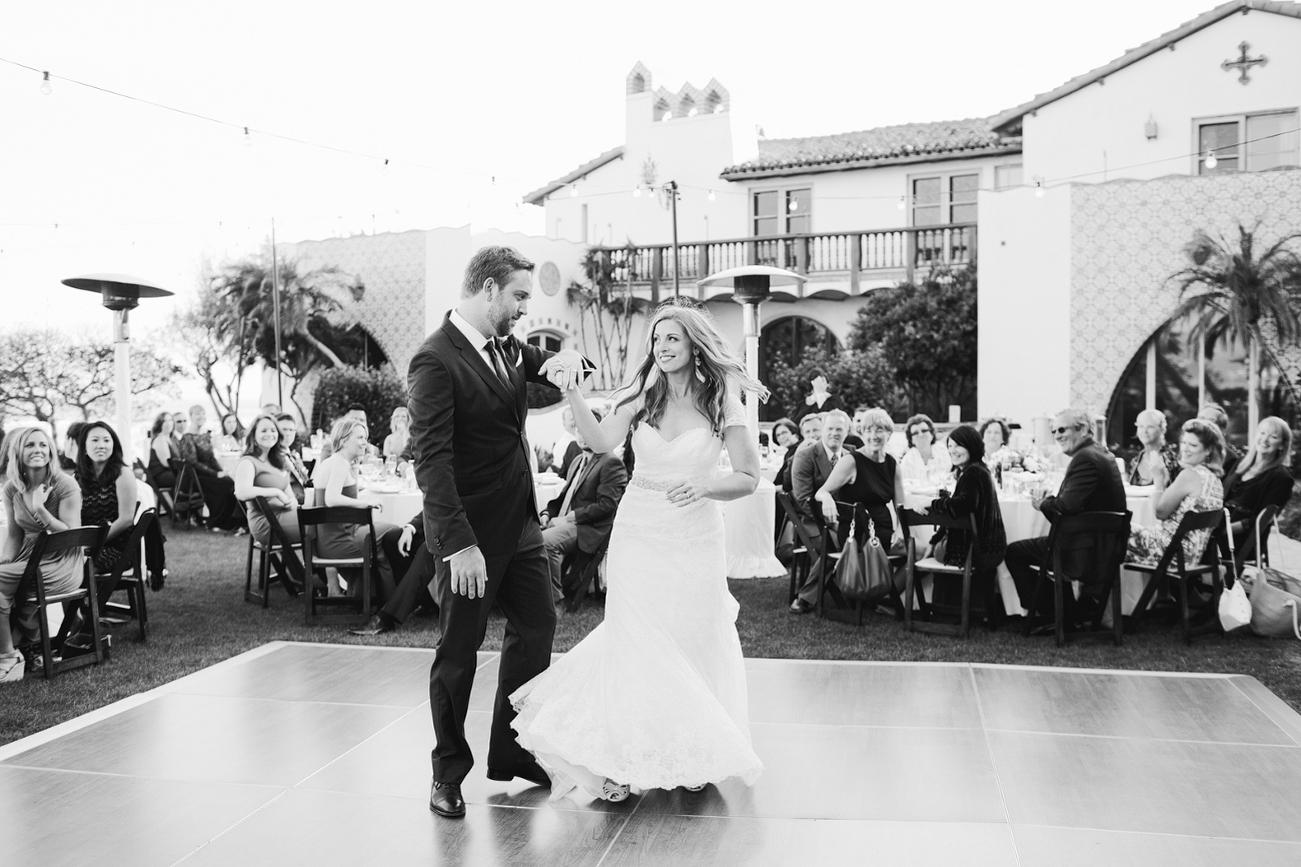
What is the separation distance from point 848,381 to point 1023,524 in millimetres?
8693

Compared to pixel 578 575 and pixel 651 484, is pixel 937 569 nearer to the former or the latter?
pixel 578 575

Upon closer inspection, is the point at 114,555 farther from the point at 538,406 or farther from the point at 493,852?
the point at 538,406

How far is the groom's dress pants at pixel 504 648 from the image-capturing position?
3.39 meters

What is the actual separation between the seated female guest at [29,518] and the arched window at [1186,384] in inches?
533

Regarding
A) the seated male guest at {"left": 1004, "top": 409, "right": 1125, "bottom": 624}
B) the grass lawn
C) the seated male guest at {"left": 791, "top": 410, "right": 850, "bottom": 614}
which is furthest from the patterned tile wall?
the seated male guest at {"left": 1004, "top": 409, "right": 1125, "bottom": 624}

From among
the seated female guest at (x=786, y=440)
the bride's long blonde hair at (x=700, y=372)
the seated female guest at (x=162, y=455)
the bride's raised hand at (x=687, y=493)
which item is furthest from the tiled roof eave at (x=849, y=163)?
the bride's raised hand at (x=687, y=493)

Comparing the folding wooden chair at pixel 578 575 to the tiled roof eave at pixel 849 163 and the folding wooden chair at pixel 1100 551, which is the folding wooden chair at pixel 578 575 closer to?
the folding wooden chair at pixel 1100 551

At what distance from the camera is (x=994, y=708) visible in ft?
15.4

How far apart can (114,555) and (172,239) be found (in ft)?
48.0

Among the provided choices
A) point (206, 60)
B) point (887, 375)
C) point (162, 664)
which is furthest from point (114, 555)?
point (887, 375)

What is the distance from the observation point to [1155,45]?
15727 millimetres

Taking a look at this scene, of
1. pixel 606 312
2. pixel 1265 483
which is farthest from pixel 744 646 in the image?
pixel 606 312

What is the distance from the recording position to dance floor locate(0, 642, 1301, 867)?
325cm

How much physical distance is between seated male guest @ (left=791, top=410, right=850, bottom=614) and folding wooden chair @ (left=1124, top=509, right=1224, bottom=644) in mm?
1934
